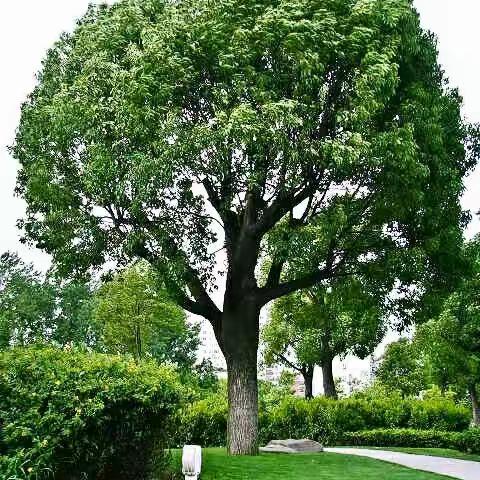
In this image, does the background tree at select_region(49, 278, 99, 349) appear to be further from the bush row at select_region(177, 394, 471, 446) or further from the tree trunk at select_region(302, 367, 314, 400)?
the bush row at select_region(177, 394, 471, 446)

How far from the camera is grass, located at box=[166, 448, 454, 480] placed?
9750 mm

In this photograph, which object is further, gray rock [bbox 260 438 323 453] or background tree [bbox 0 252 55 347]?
background tree [bbox 0 252 55 347]

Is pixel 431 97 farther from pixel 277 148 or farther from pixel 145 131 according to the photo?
pixel 145 131

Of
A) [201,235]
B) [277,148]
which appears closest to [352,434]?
[201,235]

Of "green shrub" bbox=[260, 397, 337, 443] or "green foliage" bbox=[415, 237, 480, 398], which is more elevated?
"green foliage" bbox=[415, 237, 480, 398]

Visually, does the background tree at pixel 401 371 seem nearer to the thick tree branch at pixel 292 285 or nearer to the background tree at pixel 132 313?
the background tree at pixel 132 313

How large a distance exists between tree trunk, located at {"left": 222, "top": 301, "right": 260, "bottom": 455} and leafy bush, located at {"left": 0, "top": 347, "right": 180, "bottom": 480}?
233 inches

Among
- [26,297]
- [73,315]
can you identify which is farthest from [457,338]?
[73,315]

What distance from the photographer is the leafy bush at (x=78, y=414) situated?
6.13 meters

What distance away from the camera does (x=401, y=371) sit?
40.3 m

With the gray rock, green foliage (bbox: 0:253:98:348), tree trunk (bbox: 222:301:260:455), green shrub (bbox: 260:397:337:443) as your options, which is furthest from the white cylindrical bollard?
green foliage (bbox: 0:253:98:348)

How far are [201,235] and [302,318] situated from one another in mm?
5998

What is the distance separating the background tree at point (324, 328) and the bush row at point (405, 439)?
3461 mm

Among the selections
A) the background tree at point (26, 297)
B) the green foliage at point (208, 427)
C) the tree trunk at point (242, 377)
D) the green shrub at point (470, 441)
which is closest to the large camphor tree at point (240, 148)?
the tree trunk at point (242, 377)
